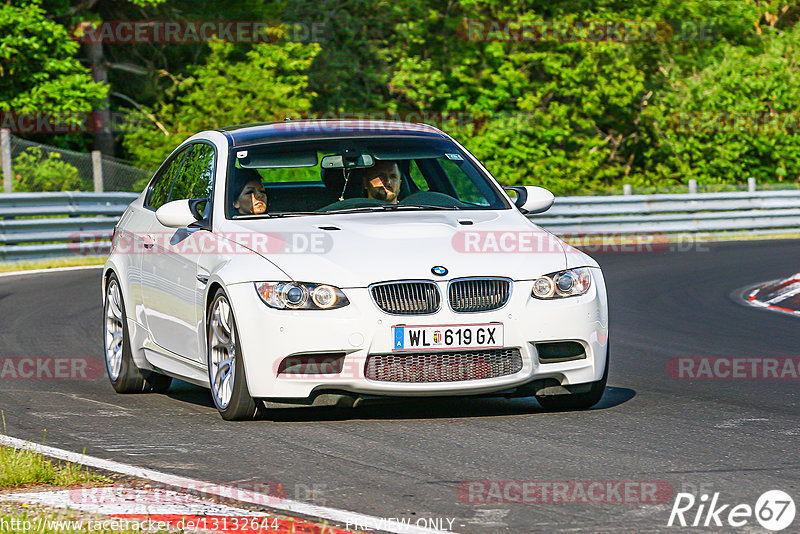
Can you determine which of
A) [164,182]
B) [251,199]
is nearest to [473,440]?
[251,199]

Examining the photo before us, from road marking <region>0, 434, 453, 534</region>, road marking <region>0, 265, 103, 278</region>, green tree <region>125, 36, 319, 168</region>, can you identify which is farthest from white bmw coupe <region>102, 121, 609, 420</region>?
green tree <region>125, 36, 319, 168</region>

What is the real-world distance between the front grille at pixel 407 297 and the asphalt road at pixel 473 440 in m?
0.61

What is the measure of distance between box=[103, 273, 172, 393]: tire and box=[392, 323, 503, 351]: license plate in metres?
2.55

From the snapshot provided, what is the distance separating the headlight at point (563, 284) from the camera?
7.62m

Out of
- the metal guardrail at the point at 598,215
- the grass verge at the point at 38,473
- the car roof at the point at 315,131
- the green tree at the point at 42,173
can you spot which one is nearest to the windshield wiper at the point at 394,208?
the car roof at the point at 315,131

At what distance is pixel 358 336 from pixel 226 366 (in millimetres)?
881

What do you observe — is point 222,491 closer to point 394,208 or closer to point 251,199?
point 251,199

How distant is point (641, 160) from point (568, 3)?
20.6 feet

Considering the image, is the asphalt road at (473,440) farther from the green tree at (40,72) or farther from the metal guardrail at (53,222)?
the green tree at (40,72)

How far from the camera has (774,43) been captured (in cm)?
4762

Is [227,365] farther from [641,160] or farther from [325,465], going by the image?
[641,160]

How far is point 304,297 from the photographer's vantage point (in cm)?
738

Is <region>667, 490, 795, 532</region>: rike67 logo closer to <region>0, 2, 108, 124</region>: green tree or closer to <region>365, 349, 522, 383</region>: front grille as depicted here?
<region>365, 349, 522, 383</region>: front grille

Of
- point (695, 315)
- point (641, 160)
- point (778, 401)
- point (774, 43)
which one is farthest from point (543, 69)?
point (778, 401)
